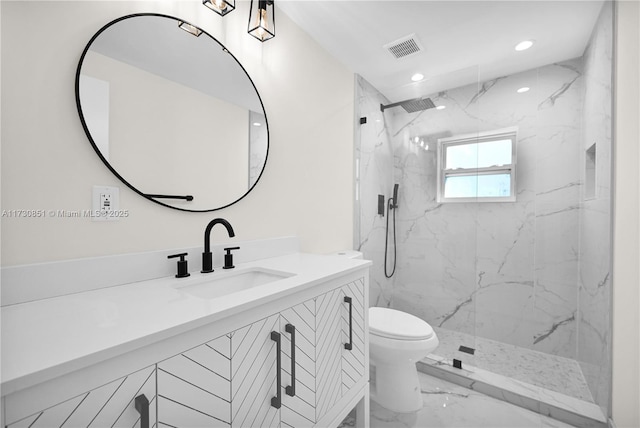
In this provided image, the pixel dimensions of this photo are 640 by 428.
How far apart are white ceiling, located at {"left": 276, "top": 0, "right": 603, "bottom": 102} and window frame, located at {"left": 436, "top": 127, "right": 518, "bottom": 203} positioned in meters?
0.45

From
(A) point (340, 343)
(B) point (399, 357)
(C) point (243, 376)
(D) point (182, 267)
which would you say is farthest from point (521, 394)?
(D) point (182, 267)

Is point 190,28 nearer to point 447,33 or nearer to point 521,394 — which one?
point 447,33

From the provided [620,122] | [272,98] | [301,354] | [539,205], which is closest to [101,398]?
[301,354]

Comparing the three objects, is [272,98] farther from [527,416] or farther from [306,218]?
[527,416]

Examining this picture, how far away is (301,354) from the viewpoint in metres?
0.97

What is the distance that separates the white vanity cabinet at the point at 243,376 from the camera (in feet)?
1.67

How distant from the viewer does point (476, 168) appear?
90.2 inches

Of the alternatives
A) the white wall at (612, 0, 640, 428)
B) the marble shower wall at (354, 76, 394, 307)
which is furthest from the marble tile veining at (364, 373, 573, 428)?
the marble shower wall at (354, 76, 394, 307)

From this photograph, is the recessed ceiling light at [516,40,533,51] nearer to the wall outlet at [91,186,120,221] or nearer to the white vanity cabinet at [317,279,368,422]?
the white vanity cabinet at [317,279,368,422]

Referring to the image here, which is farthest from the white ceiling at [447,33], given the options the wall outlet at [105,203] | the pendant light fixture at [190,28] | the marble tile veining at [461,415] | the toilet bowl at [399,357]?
the marble tile veining at [461,415]

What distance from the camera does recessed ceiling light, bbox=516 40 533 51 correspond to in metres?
1.97

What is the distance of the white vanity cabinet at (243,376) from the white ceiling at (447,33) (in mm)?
1583

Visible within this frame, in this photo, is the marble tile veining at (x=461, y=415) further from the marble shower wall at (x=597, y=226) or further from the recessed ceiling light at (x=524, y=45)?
the recessed ceiling light at (x=524, y=45)

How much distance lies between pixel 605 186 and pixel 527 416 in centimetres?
140
